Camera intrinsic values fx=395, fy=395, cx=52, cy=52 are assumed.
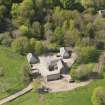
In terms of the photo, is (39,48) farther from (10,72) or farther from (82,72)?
(82,72)

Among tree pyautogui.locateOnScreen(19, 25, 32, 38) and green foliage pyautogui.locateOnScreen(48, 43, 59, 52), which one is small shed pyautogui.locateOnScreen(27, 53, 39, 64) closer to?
green foliage pyautogui.locateOnScreen(48, 43, 59, 52)

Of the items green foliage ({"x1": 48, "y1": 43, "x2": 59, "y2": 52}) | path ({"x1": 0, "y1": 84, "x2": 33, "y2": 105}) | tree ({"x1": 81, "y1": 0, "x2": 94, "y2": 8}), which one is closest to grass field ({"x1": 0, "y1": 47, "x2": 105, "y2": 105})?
path ({"x1": 0, "y1": 84, "x2": 33, "y2": 105})

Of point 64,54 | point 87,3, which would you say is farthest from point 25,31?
point 87,3

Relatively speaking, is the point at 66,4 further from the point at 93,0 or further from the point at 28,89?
the point at 28,89

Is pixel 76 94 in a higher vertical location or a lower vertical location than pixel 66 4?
lower

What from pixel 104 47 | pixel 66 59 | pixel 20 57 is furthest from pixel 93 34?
pixel 20 57

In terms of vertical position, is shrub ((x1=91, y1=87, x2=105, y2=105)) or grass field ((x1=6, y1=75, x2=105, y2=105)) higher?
shrub ((x1=91, y1=87, x2=105, y2=105))

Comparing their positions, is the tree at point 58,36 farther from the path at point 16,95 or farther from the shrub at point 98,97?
the shrub at point 98,97
